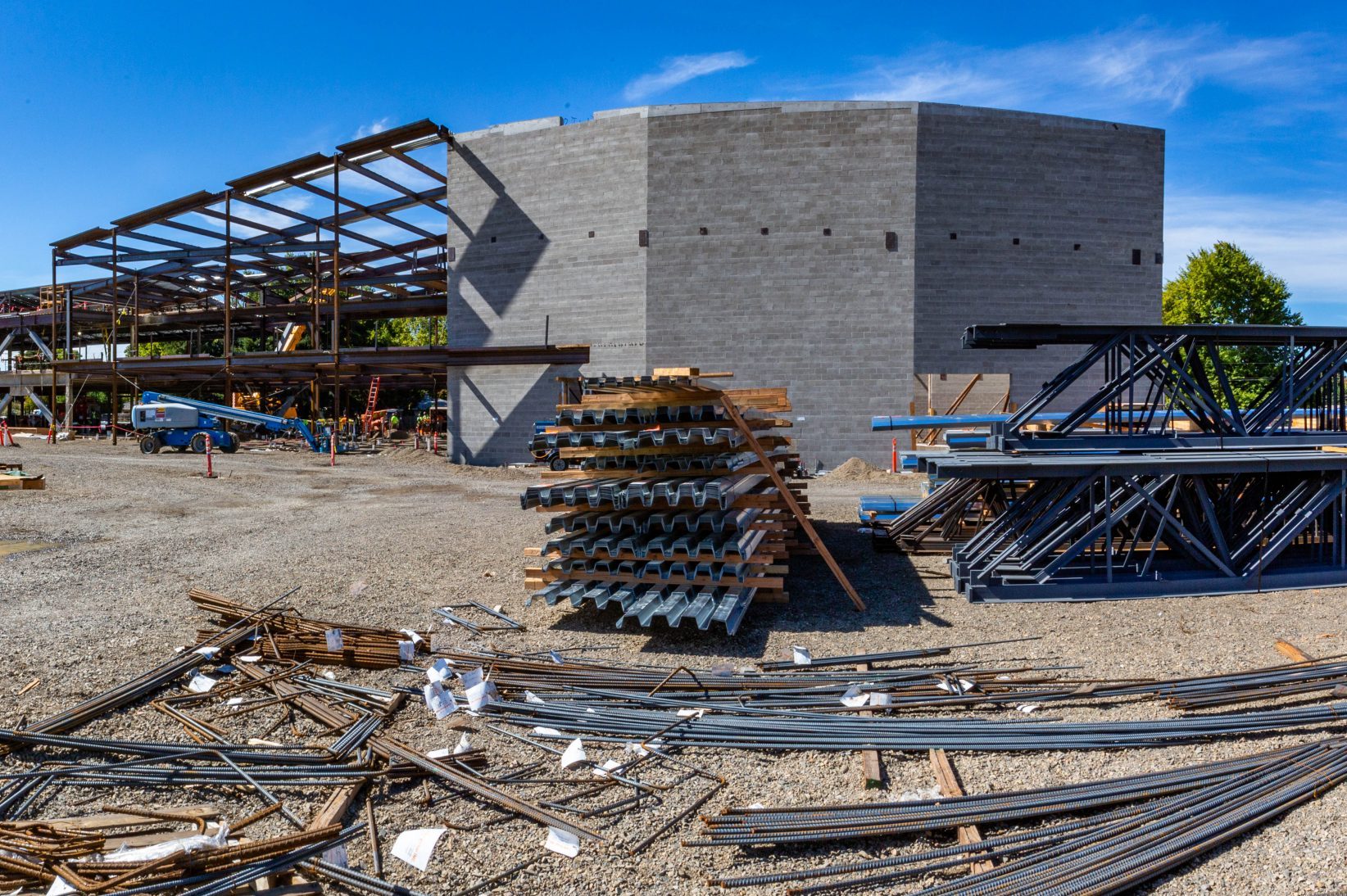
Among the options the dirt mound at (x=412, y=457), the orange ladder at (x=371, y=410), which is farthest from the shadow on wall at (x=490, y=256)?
the orange ladder at (x=371, y=410)

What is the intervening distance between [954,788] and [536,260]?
23133mm

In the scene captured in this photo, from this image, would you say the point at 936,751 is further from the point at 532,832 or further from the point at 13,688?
the point at 13,688

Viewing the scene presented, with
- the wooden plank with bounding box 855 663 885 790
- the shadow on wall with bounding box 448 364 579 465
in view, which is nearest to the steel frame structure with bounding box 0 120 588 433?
the shadow on wall with bounding box 448 364 579 465

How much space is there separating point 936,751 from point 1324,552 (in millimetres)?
9068

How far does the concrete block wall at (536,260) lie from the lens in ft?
80.1

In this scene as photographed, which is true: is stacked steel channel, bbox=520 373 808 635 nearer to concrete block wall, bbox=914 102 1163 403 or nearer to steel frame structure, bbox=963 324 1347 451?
steel frame structure, bbox=963 324 1347 451

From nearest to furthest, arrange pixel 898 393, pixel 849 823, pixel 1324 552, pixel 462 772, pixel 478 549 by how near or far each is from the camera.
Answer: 1. pixel 849 823
2. pixel 462 772
3. pixel 1324 552
4. pixel 478 549
5. pixel 898 393

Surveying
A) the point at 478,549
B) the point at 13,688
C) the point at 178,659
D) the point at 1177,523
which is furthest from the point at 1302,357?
the point at 13,688

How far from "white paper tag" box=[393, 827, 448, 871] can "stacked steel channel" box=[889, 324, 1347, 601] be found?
21.3ft

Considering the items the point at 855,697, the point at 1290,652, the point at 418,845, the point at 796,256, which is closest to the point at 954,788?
the point at 855,697

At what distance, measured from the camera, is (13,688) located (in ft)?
20.9

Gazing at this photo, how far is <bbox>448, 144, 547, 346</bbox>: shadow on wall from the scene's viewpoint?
25.8 metres

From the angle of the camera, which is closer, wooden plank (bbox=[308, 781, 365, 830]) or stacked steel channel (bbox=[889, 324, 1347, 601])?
wooden plank (bbox=[308, 781, 365, 830])


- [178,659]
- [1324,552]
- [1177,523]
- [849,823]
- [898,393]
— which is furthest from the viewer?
[898,393]
